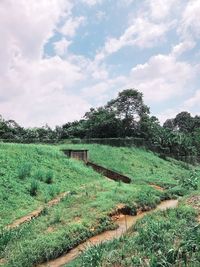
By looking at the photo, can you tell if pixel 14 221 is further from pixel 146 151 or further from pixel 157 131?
pixel 157 131

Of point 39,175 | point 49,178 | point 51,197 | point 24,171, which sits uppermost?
point 24,171

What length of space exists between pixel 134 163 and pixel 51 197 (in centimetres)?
1848

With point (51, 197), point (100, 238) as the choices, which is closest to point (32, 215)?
point (100, 238)

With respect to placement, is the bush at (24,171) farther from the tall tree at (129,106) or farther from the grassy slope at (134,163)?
the tall tree at (129,106)

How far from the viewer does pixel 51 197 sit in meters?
20.0

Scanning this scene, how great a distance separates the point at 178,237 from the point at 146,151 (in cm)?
3613

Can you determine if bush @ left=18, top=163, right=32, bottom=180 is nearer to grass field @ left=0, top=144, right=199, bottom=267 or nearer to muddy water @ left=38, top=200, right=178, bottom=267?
grass field @ left=0, top=144, right=199, bottom=267

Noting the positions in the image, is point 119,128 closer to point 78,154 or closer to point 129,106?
point 129,106

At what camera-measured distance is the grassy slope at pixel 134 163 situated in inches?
1297

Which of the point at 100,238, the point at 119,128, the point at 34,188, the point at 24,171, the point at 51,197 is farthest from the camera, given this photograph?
the point at 119,128

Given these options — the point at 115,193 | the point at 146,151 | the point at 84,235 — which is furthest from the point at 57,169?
the point at 146,151

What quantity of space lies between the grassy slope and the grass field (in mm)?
442

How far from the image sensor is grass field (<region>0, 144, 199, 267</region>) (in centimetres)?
1263

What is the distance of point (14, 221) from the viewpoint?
51.9 ft
